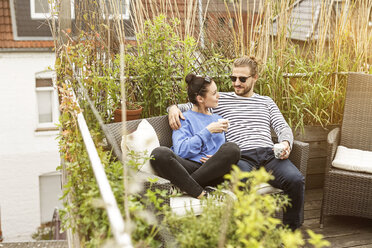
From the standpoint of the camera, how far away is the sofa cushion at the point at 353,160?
275 cm

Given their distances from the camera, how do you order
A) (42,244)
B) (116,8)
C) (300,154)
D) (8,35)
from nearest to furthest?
(300,154)
(116,8)
(42,244)
(8,35)

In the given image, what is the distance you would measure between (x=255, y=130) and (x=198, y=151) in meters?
0.47

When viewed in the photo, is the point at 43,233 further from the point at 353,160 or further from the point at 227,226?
the point at 227,226

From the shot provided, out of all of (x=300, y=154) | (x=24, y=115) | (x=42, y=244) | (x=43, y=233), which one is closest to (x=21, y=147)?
(x=24, y=115)

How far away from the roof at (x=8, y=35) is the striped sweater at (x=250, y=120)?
9.19 m

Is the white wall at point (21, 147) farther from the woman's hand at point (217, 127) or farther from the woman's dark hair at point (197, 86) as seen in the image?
the woman's hand at point (217, 127)

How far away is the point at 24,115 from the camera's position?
11.7m

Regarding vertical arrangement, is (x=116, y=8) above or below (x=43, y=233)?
above

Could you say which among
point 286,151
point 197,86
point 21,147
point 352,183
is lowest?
point 21,147

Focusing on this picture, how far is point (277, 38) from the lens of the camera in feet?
11.6

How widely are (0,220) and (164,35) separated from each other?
1111cm

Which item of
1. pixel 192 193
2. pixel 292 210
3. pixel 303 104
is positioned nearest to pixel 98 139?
pixel 192 193

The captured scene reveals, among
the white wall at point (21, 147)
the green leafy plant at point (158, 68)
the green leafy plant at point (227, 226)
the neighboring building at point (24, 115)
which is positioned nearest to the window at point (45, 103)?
the neighboring building at point (24, 115)

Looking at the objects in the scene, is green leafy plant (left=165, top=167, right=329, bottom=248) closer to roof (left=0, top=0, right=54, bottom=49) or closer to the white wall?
roof (left=0, top=0, right=54, bottom=49)
